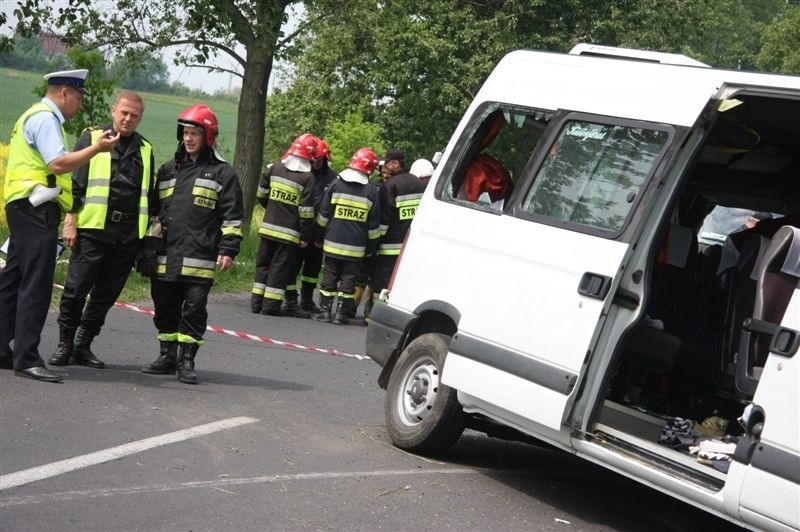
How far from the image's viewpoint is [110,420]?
788cm

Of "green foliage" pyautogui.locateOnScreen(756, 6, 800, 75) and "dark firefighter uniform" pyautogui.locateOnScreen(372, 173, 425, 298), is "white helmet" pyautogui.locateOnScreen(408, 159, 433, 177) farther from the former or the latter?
"green foliage" pyautogui.locateOnScreen(756, 6, 800, 75)

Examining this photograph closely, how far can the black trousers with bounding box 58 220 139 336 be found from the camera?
30.5 feet

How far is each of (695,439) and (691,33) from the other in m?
36.0

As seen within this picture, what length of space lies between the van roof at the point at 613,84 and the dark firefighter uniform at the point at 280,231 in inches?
282

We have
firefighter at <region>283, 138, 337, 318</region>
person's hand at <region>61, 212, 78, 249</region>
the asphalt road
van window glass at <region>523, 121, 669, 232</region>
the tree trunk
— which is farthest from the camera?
the tree trunk

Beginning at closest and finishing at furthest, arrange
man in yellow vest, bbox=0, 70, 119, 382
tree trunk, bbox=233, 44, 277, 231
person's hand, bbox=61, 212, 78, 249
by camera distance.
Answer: man in yellow vest, bbox=0, 70, 119, 382
person's hand, bbox=61, 212, 78, 249
tree trunk, bbox=233, 44, 277, 231

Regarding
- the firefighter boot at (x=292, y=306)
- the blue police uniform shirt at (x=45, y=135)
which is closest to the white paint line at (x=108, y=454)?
the blue police uniform shirt at (x=45, y=135)

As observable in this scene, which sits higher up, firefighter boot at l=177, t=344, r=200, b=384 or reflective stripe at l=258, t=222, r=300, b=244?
reflective stripe at l=258, t=222, r=300, b=244

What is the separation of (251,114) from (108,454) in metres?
15.7

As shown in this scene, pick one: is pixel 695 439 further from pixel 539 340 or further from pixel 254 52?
pixel 254 52

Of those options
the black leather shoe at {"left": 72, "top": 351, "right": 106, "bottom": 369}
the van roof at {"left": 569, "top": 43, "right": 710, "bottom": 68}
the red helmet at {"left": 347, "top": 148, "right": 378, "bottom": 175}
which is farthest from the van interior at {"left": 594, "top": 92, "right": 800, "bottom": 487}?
the red helmet at {"left": 347, "top": 148, "right": 378, "bottom": 175}

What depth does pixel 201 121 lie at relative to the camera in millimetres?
9320

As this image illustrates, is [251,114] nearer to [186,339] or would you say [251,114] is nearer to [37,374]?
[186,339]

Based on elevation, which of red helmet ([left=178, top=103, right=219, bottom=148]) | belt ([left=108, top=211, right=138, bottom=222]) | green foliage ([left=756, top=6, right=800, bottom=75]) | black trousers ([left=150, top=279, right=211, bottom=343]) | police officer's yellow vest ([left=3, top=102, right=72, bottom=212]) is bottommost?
black trousers ([left=150, top=279, right=211, bottom=343])
